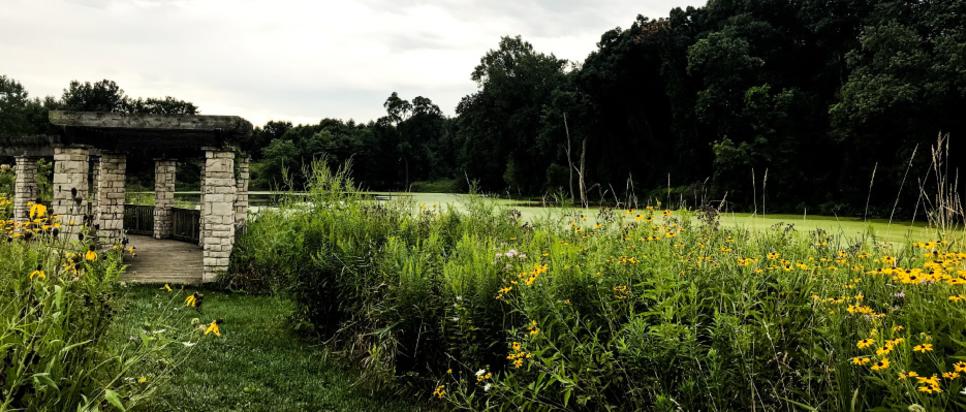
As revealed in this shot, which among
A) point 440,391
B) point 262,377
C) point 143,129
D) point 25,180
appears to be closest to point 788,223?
point 440,391

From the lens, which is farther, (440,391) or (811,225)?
(811,225)

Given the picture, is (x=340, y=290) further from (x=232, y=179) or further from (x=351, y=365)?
(x=232, y=179)

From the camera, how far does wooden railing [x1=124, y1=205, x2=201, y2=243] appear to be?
16.5 metres

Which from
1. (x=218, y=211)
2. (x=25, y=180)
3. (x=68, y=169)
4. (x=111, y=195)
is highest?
(x=68, y=169)

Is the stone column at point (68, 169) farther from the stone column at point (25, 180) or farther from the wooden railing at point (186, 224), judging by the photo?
the stone column at point (25, 180)

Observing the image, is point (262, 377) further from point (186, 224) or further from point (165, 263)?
point (186, 224)

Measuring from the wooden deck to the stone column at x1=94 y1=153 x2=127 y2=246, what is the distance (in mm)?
817

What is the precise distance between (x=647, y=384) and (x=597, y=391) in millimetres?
282

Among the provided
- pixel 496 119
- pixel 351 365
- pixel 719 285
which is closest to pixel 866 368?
pixel 719 285

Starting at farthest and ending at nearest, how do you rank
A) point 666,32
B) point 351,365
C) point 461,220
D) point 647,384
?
point 666,32 < point 461,220 < point 351,365 < point 647,384

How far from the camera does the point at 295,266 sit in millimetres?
6836

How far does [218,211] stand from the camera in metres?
10.6

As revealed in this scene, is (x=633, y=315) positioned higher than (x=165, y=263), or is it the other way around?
(x=633, y=315)

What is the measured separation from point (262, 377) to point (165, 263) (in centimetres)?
826
